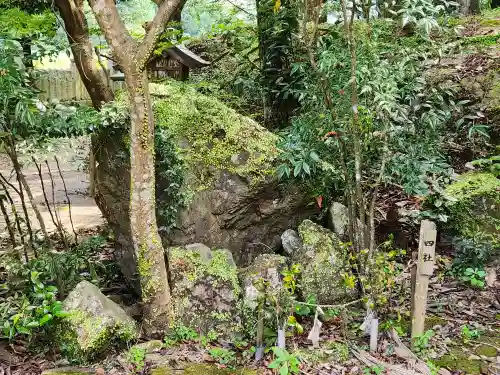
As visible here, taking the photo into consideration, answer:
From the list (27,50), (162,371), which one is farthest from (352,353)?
(27,50)

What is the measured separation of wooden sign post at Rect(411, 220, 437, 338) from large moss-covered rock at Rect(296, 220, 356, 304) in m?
0.68

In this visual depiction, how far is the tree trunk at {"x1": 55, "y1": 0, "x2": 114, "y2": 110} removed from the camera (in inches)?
191

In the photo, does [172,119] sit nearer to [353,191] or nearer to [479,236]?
[353,191]

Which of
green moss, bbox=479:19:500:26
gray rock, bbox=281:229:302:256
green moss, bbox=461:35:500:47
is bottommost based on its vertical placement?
gray rock, bbox=281:229:302:256

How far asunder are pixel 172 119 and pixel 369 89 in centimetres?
181

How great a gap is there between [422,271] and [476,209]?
1626mm

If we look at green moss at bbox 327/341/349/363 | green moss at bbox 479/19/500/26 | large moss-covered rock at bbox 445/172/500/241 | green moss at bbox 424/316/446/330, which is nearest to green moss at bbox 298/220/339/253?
green moss at bbox 327/341/349/363

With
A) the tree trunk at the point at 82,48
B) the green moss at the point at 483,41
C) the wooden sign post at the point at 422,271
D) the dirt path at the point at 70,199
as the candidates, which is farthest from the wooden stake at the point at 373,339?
the green moss at the point at 483,41

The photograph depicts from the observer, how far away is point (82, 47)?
4.98m

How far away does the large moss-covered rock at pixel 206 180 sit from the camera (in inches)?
163

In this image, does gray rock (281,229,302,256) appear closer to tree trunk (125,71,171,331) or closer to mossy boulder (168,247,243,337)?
mossy boulder (168,247,243,337)

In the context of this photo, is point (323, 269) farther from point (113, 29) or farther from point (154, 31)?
point (113, 29)

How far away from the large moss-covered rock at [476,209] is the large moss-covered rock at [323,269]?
138 cm

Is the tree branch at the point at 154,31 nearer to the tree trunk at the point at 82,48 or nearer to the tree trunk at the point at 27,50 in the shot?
the tree trunk at the point at 27,50
